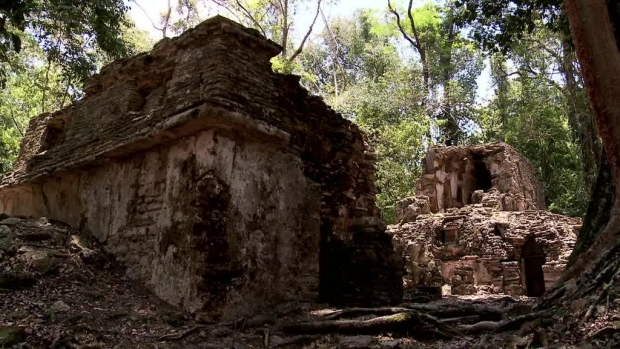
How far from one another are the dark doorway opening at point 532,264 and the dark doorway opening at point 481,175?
278 inches

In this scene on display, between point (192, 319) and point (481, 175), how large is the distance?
73.4 ft

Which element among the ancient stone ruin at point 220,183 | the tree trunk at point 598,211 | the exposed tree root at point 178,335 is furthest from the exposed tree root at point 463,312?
the exposed tree root at point 178,335

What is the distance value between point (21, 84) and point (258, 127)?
1998cm

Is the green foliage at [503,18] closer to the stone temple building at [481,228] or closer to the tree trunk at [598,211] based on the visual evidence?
the tree trunk at [598,211]

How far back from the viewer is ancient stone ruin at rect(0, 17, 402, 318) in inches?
250

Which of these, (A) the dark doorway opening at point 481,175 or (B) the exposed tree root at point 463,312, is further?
(A) the dark doorway opening at point 481,175

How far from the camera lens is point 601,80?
485 cm

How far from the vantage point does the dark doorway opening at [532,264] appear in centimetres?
1838

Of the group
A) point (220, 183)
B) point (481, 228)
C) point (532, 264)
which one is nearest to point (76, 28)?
point (220, 183)

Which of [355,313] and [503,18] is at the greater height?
[503,18]

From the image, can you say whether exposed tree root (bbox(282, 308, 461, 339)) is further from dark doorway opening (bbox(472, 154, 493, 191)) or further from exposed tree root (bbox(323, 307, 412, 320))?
dark doorway opening (bbox(472, 154, 493, 191))

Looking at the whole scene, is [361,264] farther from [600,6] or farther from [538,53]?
[538,53]

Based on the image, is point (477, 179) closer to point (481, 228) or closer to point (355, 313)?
point (481, 228)

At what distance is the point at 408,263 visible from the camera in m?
14.0
